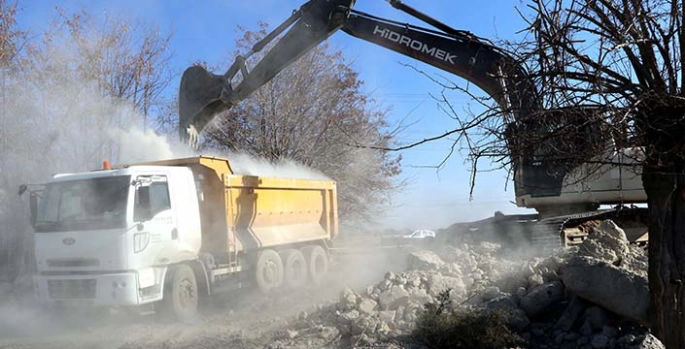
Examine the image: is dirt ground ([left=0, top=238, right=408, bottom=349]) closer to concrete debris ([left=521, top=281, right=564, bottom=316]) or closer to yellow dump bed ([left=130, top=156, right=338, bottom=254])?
yellow dump bed ([left=130, top=156, right=338, bottom=254])

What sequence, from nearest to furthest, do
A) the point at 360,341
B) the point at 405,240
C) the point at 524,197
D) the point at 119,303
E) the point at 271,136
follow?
the point at 360,341, the point at 119,303, the point at 524,197, the point at 405,240, the point at 271,136

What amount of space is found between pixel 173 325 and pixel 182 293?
61 cm

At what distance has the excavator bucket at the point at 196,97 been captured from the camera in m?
12.0

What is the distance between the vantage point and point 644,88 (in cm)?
502

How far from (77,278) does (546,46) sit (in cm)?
770

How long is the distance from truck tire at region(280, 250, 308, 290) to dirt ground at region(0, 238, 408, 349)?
40 cm

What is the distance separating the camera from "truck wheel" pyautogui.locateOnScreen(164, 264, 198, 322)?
10047mm

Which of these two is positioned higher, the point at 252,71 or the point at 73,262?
the point at 252,71

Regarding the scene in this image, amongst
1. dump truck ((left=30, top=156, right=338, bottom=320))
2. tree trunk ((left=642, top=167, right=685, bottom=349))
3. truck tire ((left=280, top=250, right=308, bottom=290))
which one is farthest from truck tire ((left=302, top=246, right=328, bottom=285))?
tree trunk ((left=642, top=167, right=685, bottom=349))

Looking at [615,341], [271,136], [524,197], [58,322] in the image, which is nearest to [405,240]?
[524,197]

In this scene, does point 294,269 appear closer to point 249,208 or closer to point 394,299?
point 249,208

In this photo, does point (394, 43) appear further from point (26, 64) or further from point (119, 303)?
point (26, 64)

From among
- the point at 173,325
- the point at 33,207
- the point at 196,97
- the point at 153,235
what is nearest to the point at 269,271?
the point at 173,325

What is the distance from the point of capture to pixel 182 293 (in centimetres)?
1036
